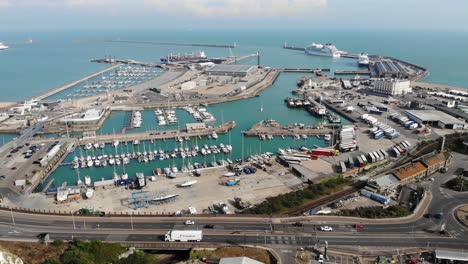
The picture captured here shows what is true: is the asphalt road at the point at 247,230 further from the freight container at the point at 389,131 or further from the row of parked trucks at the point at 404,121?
the row of parked trucks at the point at 404,121

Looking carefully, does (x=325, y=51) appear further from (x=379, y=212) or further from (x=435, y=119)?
(x=379, y=212)

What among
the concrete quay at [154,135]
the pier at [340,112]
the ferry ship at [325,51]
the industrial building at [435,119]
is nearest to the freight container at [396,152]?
the industrial building at [435,119]

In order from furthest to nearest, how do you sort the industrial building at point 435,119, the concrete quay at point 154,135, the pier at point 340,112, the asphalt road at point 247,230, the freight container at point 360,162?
the pier at point 340,112, the industrial building at point 435,119, the concrete quay at point 154,135, the freight container at point 360,162, the asphalt road at point 247,230

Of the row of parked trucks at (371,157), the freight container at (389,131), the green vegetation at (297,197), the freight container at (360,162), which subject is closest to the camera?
the green vegetation at (297,197)

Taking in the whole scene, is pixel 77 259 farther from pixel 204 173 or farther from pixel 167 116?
pixel 167 116

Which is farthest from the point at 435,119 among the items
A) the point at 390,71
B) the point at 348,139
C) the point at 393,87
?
the point at 390,71

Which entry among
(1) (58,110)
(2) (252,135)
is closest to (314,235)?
(2) (252,135)

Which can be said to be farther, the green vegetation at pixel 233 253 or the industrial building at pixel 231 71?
the industrial building at pixel 231 71

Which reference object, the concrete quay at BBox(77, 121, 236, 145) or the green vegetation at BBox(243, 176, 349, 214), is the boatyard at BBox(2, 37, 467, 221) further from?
the green vegetation at BBox(243, 176, 349, 214)
